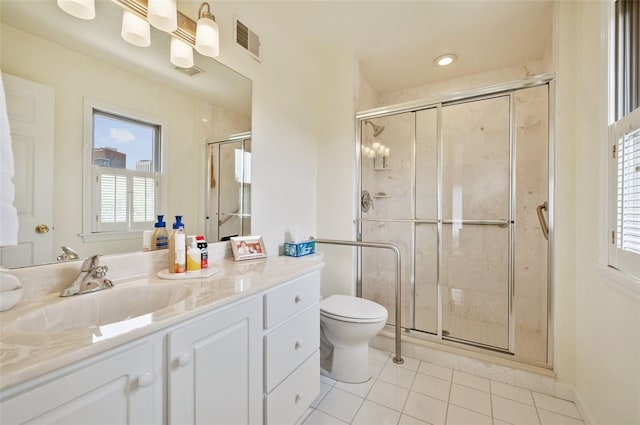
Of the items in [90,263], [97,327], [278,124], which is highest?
[278,124]

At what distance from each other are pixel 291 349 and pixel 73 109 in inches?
51.2

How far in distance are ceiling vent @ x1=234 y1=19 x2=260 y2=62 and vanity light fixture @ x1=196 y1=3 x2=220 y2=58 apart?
0.26 m

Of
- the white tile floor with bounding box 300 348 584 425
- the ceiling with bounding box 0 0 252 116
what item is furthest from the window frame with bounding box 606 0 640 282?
the ceiling with bounding box 0 0 252 116

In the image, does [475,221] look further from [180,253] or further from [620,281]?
[180,253]

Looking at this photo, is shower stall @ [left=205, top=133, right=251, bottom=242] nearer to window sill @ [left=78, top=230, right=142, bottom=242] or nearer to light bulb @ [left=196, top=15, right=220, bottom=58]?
window sill @ [left=78, top=230, right=142, bottom=242]

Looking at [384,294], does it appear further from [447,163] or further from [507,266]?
[447,163]

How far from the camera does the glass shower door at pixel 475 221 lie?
213 cm

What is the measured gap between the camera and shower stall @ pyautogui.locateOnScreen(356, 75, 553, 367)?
199 centimetres

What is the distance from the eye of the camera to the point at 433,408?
4.82 ft

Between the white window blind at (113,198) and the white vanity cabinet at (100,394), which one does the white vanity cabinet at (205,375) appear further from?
the white window blind at (113,198)

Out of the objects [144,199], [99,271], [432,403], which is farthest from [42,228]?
[432,403]

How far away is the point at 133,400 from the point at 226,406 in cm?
35

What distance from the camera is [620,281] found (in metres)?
1.07

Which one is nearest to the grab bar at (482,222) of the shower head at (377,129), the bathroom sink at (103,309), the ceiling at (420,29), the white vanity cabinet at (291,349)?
the shower head at (377,129)
